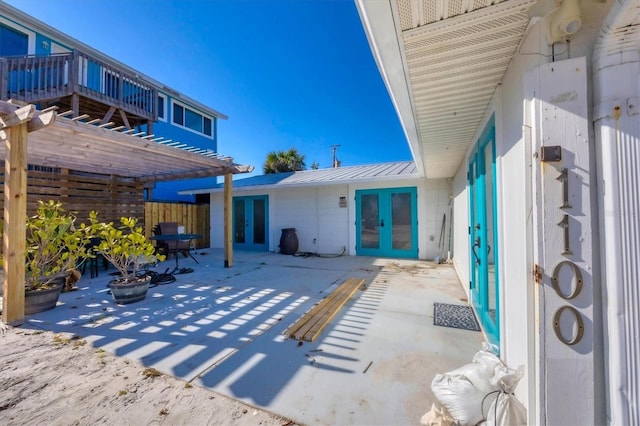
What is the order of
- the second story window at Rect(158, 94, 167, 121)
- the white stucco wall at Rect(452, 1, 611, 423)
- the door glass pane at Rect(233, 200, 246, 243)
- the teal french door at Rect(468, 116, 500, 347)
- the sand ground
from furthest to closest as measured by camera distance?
the second story window at Rect(158, 94, 167, 121), the door glass pane at Rect(233, 200, 246, 243), the teal french door at Rect(468, 116, 500, 347), the sand ground, the white stucco wall at Rect(452, 1, 611, 423)

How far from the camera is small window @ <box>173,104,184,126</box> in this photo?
11474mm

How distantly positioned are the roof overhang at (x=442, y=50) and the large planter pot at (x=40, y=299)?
513 cm

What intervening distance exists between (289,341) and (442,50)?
291cm

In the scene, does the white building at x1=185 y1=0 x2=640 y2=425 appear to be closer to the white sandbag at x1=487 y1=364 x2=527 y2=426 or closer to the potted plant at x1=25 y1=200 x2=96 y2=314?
the white sandbag at x1=487 y1=364 x2=527 y2=426

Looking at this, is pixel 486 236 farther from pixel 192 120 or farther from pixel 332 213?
pixel 192 120

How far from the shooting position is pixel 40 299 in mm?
3602

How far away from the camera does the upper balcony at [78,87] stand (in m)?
6.20

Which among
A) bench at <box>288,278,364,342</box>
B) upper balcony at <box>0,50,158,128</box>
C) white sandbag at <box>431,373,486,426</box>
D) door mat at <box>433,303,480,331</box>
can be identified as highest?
upper balcony at <box>0,50,158,128</box>

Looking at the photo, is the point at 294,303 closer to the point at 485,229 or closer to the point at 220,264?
the point at 485,229

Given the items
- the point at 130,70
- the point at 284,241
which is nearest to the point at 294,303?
the point at 284,241

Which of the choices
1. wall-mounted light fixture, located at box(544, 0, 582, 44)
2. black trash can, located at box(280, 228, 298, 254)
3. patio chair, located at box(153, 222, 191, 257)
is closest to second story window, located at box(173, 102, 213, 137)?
patio chair, located at box(153, 222, 191, 257)

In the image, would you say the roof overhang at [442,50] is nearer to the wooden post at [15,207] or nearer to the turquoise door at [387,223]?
the wooden post at [15,207]

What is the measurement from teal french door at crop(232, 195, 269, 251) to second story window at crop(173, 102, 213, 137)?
15.4 feet

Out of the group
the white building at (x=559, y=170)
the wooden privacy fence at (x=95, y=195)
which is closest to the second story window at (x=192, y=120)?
the wooden privacy fence at (x=95, y=195)
